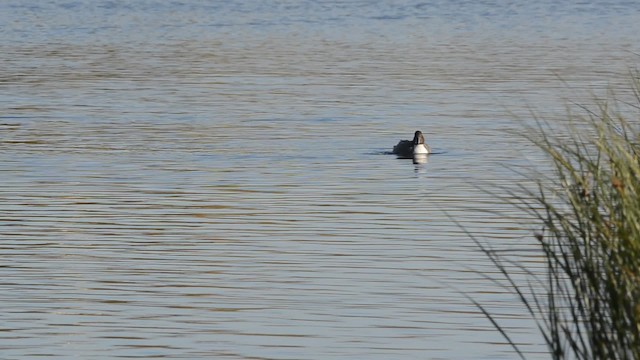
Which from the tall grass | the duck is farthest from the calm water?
the tall grass

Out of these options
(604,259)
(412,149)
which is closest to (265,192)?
(412,149)

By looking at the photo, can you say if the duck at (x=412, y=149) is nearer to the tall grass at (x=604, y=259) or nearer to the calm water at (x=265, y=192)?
the calm water at (x=265, y=192)

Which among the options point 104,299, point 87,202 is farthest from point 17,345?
point 87,202

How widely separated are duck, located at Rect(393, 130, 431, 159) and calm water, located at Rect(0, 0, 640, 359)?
0.17 m

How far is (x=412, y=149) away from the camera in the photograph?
60.9 feet

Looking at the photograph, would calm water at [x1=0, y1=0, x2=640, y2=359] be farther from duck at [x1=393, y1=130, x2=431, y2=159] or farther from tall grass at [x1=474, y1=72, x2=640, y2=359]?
tall grass at [x1=474, y1=72, x2=640, y2=359]

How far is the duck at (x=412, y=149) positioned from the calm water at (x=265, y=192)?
17 centimetres

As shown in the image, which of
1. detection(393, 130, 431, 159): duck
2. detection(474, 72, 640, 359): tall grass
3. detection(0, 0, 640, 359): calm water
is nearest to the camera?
detection(474, 72, 640, 359): tall grass

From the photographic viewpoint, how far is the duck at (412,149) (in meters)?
18.5

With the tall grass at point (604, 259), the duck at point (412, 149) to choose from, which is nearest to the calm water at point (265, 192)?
the duck at point (412, 149)

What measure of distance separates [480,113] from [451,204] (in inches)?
324

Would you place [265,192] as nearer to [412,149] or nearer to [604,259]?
[412,149]

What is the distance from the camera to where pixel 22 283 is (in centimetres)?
1154

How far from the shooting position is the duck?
18547mm
